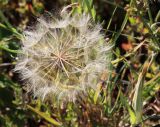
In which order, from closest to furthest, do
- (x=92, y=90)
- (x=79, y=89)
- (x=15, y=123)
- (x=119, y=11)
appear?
(x=79, y=89)
(x=92, y=90)
(x=15, y=123)
(x=119, y=11)

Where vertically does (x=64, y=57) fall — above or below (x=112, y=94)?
above

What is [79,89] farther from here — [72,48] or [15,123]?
[15,123]

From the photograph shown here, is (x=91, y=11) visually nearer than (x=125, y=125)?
Yes

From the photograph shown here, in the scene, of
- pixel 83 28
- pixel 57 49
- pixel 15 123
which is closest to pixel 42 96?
pixel 57 49

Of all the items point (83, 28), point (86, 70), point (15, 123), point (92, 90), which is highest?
point (83, 28)

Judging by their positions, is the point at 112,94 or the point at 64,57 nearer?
the point at 64,57

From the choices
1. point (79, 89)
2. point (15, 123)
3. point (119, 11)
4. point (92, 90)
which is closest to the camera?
point (79, 89)

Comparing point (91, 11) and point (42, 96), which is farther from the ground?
point (91, 11)
